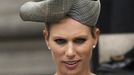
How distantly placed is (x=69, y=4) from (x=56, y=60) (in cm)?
35

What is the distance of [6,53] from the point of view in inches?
294

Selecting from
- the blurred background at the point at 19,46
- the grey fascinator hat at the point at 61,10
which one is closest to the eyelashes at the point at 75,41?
the grey fascinator hat at the point at 61,10

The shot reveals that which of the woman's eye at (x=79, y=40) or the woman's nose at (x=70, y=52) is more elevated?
the woman's eye at (x=79, y=40)

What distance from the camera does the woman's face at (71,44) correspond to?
3332 mm

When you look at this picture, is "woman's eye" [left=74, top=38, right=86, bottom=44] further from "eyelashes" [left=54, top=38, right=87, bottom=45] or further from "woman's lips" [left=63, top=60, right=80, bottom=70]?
"woman's lips" [left=63, top=60, right=80, bottom=70]

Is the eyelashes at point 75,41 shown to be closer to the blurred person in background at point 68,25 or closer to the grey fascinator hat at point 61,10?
the blurred person in background at point 68,25

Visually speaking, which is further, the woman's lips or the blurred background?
the blurred background

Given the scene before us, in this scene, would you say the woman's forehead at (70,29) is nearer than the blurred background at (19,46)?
Yes

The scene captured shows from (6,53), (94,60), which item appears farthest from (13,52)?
(94,60)

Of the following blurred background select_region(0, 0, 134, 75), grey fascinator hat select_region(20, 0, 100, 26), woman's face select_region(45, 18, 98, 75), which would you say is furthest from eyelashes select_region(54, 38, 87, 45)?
blurred background select_region(0, 0, 134, 75)

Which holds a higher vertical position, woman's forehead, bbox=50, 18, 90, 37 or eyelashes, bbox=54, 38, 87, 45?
woman's forehead, bbox=50, 18, 90, 37

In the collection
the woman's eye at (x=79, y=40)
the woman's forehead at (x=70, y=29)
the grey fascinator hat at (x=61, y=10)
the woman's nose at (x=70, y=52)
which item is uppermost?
the grey fascinator hat at (x=61, y=10)

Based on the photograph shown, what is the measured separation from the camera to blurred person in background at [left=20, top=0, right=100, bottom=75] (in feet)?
10.9

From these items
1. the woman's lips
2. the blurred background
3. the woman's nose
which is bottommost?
the blurred background
